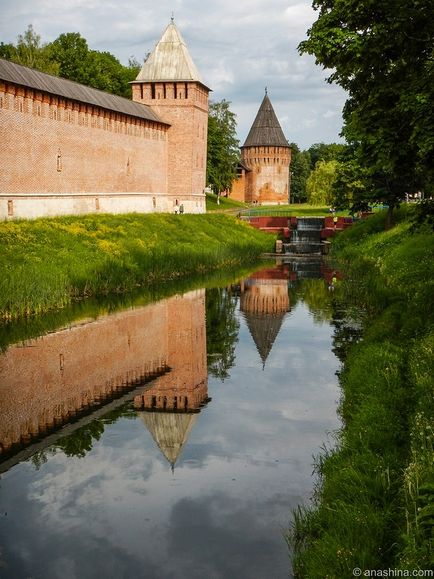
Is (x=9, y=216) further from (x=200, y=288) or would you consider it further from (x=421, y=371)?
(x=421, y=371)

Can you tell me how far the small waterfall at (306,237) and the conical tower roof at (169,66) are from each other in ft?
28.9

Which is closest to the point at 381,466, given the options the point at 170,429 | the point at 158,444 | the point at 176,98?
the point at 158,444

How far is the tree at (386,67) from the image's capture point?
7.77 m

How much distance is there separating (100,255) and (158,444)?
1196cm

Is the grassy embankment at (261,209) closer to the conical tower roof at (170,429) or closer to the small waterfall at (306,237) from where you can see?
the small waterfall at (306,237)

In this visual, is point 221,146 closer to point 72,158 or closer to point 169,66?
point 169,66

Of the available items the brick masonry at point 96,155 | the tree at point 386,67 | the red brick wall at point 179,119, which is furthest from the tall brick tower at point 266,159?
the tree at point 386,67

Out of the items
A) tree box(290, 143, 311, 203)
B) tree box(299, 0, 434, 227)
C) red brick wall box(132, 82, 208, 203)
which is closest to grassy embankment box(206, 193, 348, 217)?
red brick wall box(132, 82, 208, 203)

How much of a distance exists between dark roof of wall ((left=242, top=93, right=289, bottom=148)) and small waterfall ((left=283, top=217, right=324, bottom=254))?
28.2 m

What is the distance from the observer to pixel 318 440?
25.1ft

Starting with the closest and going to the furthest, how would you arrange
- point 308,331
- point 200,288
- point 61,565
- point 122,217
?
point 61,565 → point 308,331 → point 200,288 → point 122,217

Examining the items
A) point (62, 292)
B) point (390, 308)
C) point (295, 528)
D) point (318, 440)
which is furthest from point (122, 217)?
point (295, 528)

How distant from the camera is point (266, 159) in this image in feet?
213

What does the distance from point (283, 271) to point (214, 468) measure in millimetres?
18095
